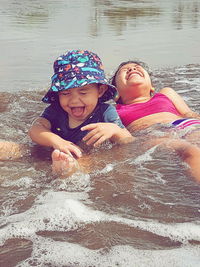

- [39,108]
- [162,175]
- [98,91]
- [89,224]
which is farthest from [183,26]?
[89,224]

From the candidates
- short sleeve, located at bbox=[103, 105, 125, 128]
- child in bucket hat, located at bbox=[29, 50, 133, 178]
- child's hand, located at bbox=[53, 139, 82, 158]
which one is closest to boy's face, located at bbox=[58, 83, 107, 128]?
child in bucket hat, located at bbox=[29, 50, 133, 178]

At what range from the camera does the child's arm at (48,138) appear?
3061 millimetres

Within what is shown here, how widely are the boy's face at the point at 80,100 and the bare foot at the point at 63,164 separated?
2.05 feet

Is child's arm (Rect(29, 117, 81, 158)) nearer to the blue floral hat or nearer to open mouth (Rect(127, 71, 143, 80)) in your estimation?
the blue floral hat

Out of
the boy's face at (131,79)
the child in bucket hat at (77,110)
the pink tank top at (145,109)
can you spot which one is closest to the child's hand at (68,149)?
the child in bucket hat at (77,110)

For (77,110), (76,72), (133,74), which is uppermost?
(76,72)

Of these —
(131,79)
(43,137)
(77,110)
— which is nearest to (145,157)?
(77,110)

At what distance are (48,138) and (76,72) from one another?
1.85 ft

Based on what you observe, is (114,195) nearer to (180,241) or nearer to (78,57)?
(180,241)

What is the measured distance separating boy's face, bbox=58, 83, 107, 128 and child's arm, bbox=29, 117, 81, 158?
0.25 meters

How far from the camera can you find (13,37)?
9438mm

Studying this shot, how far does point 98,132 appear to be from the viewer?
3195mm

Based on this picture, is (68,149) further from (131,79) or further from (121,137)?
(131,79)

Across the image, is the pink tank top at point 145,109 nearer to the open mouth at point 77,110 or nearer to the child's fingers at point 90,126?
the open mouth at point 77,110
